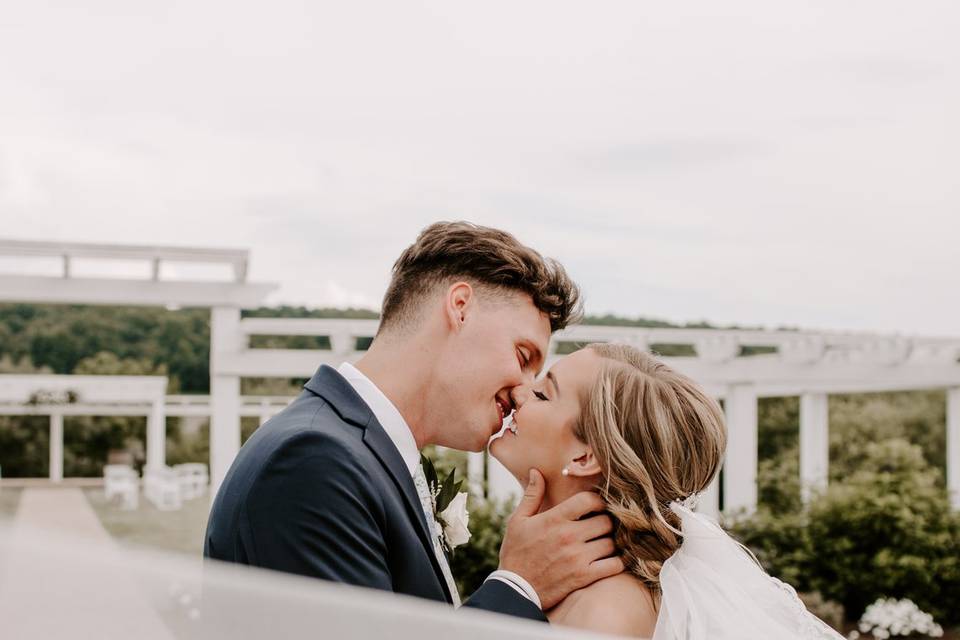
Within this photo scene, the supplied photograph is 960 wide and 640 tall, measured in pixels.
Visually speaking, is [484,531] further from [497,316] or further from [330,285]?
[330,285]

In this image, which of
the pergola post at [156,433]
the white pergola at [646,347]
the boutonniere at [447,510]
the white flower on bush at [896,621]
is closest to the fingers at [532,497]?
the boutonniere at [447,510]

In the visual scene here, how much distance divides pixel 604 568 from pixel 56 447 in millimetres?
12525

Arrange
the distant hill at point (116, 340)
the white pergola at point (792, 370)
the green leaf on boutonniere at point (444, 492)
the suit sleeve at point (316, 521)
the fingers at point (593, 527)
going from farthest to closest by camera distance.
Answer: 1. the distant hill at point (116, 340)
2. the white pergola at point (792, 370)
3. the green leaf on boutonniere at point (444, 492)
4. the fingers at point (593, 527)
5. the suit sleeve at point (316, 521)

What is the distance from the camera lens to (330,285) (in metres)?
18.8

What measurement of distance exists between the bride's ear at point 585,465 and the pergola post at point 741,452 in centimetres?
641

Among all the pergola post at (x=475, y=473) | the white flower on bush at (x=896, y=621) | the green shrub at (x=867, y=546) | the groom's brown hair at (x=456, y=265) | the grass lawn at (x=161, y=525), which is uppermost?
the groom's brown hair at (x=456, y=265)

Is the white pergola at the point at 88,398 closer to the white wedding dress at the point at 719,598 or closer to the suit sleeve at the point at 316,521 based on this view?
the white wedding dress at the point at 719,598

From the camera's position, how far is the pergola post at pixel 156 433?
12.0 meters

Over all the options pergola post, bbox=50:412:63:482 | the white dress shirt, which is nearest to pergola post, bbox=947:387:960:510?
the white dress shirt

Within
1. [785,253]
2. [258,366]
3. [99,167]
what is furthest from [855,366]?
[99,167]

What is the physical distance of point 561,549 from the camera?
179 cm

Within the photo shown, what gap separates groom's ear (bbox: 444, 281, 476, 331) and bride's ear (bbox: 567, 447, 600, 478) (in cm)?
38

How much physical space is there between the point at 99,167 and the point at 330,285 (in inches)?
192

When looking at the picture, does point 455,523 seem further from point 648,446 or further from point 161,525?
point 161,525
